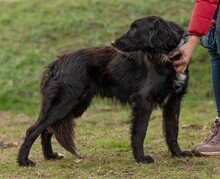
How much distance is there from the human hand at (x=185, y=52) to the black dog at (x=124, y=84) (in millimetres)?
93

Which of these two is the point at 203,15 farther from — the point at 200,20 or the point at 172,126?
the point at 172,126

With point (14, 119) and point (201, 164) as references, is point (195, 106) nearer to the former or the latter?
point (14, 119)

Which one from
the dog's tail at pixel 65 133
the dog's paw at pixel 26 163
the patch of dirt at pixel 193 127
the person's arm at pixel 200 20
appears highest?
the person's arm at pixel 200 20

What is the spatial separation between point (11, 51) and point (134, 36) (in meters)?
7.88

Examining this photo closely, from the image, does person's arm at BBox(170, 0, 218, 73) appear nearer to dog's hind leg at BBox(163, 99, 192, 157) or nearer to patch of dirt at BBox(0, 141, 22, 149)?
dog's hind leg at BBox(163, 99, 192, 157)

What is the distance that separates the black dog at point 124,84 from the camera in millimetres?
5488

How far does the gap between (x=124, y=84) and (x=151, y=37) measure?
0.61 metres

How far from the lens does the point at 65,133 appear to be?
19.6 ft

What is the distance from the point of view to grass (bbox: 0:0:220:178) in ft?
17.5

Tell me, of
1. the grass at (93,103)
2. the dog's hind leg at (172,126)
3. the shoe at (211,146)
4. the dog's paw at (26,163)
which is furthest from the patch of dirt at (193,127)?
the dog's paw at (26,163)

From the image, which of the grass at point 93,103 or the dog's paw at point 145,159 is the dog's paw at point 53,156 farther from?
the dog's paw at point 145,159

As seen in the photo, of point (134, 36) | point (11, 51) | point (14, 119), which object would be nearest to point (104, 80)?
point (134, 36)

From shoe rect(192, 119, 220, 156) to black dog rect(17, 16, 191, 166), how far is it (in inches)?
4.9

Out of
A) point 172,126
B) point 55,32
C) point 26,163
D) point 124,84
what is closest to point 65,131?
point 26,163
